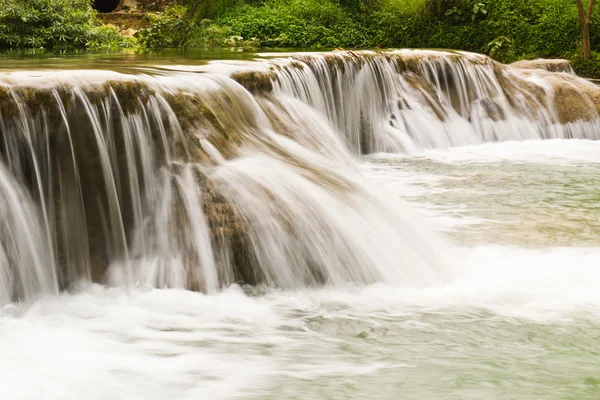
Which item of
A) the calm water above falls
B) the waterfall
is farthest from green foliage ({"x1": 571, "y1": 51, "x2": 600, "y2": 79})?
the waterfall

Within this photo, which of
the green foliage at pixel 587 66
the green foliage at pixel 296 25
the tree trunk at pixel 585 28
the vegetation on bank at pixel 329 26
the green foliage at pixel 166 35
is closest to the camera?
the vegetation on bank at pixel 329 26

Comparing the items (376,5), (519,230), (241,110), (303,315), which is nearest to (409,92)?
(241,110)

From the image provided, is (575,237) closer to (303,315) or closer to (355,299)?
(355,299)

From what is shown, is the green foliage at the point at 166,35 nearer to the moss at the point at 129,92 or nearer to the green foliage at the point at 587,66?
the green foliage at the point at 587,66

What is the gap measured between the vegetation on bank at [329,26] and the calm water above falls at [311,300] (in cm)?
1174

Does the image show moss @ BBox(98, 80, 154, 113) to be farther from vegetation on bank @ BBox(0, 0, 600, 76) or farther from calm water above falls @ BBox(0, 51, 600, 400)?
vegetation on bank @ BBox(0, 0, 600, 76)

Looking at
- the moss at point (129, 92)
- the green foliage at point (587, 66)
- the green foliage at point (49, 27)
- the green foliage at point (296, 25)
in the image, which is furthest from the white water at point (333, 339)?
the green foliage at point (296, 25)

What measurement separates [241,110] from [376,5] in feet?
65.9

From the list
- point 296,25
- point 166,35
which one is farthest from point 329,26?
point 166,35

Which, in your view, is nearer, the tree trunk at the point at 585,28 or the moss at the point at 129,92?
the moss at the point at 129,92

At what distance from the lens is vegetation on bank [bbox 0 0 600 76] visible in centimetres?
1733

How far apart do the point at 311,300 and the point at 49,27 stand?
47.5 ft

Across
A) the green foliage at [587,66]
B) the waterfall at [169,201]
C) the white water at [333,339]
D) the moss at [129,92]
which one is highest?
the moss at [129,92]

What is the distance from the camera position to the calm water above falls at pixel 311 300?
3330 mm
